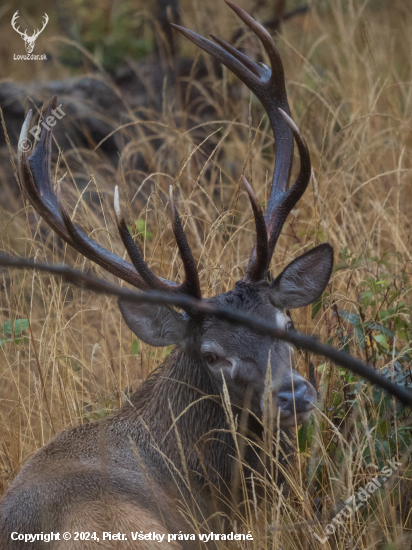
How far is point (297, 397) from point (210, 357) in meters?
0.46

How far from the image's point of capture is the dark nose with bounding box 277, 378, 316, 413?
2.59 m

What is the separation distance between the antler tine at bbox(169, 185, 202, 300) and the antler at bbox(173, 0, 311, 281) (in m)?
0.29

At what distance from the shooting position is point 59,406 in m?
3.59

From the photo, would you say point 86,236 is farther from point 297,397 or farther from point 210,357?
point 297,397

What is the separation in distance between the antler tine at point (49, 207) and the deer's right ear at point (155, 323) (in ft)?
0.38

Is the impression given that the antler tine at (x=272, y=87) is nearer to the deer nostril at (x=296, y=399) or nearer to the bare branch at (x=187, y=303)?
the deer nostril at (x=296, y=399)

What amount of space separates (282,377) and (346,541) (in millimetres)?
814

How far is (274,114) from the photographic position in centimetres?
354

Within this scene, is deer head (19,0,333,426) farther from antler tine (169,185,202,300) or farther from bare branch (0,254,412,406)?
bare branch (0,254,412,406)

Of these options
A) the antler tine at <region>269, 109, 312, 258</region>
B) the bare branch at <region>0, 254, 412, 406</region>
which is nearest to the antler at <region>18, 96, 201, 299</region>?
the antler tine at <region>269, 109, 312, 258</region>

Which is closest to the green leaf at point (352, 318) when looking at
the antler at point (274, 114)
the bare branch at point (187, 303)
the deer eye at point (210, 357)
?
the antler at point (274, 114)

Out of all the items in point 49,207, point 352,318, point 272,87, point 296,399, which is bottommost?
point 296,399

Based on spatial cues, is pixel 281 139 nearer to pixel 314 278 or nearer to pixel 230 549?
pixel 314 278

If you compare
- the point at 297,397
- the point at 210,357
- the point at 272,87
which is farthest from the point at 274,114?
the point at 297,397
